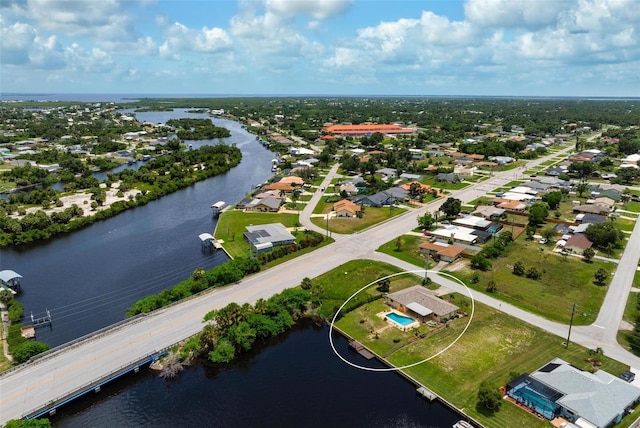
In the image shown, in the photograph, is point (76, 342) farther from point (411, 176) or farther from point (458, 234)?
point (411, 176)

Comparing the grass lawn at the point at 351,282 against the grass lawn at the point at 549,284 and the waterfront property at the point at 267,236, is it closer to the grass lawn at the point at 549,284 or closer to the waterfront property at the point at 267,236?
the grass lawn at the point at 549,284

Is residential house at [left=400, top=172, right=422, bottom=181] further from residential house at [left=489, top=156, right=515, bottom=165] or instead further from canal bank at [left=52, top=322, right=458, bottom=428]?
canal bank at [left=52, top=322, right=458, bottom=428]

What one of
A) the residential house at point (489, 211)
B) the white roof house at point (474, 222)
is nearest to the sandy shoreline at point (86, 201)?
the white roof house at point (474, 222)

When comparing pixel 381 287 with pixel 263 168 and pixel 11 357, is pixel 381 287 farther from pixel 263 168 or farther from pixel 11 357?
pixel 263 168

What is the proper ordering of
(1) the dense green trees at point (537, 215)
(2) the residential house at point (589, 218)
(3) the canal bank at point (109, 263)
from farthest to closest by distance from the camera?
(1) the dense green trees at point (537, 215)
(2) the residential house at point (589, 218)
(3) the canal bank at point (109, 263)

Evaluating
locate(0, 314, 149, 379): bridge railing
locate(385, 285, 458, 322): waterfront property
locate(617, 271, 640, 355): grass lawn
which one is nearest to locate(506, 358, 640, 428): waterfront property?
locate(617, 271, 640, 355): grass lawn

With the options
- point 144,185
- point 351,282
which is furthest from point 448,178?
point 144,185

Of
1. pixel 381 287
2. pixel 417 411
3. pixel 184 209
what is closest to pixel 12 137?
pixel 184 209
